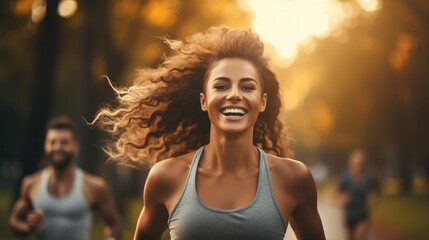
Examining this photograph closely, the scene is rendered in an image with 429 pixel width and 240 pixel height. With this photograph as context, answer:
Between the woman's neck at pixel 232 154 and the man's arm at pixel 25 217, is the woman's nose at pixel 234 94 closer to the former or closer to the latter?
the woman's neck at pixel 232 154

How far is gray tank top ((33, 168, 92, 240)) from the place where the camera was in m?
6.99

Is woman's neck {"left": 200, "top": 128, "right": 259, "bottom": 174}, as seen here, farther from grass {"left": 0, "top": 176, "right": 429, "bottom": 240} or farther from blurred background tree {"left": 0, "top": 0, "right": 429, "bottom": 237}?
grass {"left": 0, "top": 176, "right": 429, "bottom": 240}

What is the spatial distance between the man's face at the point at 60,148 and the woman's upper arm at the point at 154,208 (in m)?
3.29

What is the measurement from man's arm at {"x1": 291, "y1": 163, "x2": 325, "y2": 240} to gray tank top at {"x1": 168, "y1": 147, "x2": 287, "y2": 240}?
21 cm

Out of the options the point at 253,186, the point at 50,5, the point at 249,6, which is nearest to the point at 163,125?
the point at 253,186

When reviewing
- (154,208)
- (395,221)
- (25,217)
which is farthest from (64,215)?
(395,221)

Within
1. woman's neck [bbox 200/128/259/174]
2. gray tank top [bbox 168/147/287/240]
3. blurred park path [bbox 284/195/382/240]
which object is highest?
blurred park path [bbox 284/195/382/240]

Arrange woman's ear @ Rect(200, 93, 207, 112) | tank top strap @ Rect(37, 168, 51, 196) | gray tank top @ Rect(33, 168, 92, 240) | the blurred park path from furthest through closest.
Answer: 1. the blurred park path
2. tank top strap @ Rect(37, 168, 51, 196)
3. gray tank top @ Rect(33, 168, 92, 240)
4. woman's ear @ Rect(200, 93, 207, 112)

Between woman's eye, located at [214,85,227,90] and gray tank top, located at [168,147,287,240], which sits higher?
woman's eye, located at [214,85,227,90]

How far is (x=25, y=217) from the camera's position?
24.0 ft

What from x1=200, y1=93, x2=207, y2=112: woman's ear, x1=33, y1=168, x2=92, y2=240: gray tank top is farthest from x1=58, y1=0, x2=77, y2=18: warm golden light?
x1=200, y1=93, x2=207, y2=112: woman's ear

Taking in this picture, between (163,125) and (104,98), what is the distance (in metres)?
14.9

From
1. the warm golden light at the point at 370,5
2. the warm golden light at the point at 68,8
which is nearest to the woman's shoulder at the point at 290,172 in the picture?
the warm golden light at the point at 68,8

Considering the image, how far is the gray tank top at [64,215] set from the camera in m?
6.99
